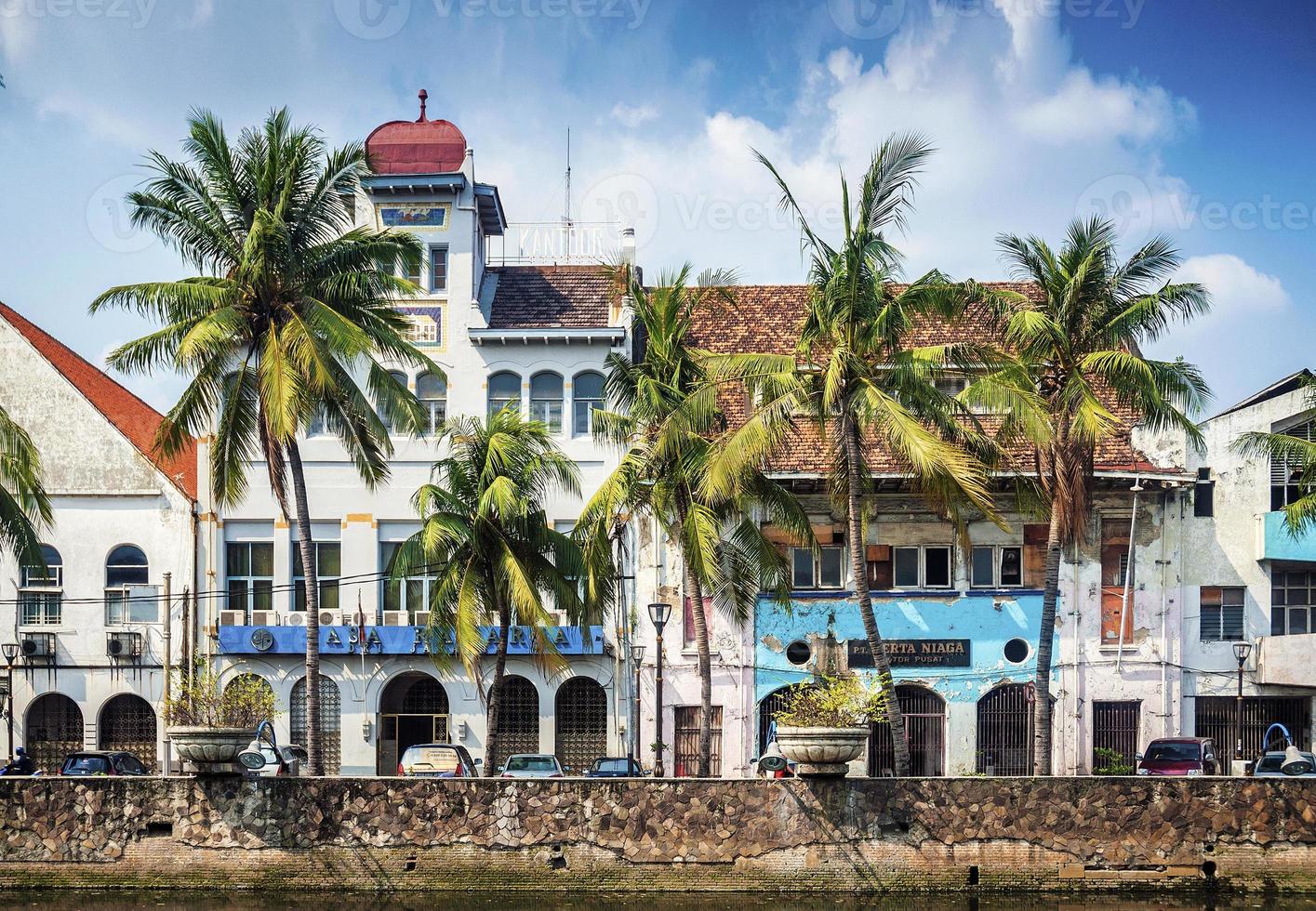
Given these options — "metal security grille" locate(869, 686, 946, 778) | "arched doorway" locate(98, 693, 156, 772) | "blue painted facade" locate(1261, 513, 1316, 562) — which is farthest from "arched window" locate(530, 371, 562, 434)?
"blue painted facade" locate(1261, 513, 1316, 562)

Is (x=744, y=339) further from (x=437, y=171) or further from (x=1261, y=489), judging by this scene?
(x=1261, y=489)

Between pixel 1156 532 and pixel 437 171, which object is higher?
pixel 437 171

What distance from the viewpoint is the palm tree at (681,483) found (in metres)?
32.7

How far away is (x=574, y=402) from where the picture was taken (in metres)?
41.3

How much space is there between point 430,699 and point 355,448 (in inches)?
394

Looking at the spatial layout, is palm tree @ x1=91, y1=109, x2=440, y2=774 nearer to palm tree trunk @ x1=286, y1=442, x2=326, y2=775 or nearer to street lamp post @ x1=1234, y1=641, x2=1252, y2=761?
palm tree trunk @ x1=286, y1=442, x2=326, y2=775

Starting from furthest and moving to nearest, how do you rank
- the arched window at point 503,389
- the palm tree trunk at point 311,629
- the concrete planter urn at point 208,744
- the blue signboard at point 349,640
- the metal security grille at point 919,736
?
the arched window at point 503,389
the metal security grille at point 919,736
the blue signboard at point 349,640
the palm tree trunk at point 311,629
the concrete planter urn at point 208,744

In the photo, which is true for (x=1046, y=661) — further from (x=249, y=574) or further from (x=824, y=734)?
(x=249, y=574)

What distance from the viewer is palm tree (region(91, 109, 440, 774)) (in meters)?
31.1

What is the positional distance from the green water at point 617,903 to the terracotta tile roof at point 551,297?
729 inches

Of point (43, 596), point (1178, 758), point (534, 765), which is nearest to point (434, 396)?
point (534, 765)

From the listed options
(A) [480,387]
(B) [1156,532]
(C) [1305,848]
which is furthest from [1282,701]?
(A) [480,387]

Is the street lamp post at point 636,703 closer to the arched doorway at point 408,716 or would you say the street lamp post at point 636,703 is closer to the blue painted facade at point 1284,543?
the arched doorway at point 408,716

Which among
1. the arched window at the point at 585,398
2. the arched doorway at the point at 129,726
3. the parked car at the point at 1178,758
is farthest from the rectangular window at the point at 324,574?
the parked car at the point at 1178,758
